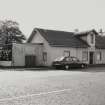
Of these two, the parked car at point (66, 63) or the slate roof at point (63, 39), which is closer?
the parked car at point (66, 63)

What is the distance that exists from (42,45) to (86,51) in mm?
7554

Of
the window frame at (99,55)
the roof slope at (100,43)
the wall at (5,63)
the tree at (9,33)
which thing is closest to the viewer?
the wall at (5,63)

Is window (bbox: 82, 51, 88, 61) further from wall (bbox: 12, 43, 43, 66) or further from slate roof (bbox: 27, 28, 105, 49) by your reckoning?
wall (bbox: 12, 43, 43, 66)

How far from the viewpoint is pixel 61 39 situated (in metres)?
32.1

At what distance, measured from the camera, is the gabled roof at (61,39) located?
3019 cm

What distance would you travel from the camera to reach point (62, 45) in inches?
1182

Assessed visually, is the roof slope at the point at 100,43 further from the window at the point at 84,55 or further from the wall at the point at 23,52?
the wall at the point at 23,52

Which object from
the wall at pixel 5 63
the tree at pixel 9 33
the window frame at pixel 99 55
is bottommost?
the wall at pixel 5 63

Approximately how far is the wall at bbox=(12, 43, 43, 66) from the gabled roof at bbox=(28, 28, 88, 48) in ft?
6.70

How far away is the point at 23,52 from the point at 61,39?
6.49 m

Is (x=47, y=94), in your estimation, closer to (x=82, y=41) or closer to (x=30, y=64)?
(x=30, y=64)

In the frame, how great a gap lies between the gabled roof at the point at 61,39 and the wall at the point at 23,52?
2044mm

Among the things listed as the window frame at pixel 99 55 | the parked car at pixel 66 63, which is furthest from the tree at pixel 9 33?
the parked car at pixel 66 63

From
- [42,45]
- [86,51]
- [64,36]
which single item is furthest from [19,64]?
[86,51]
